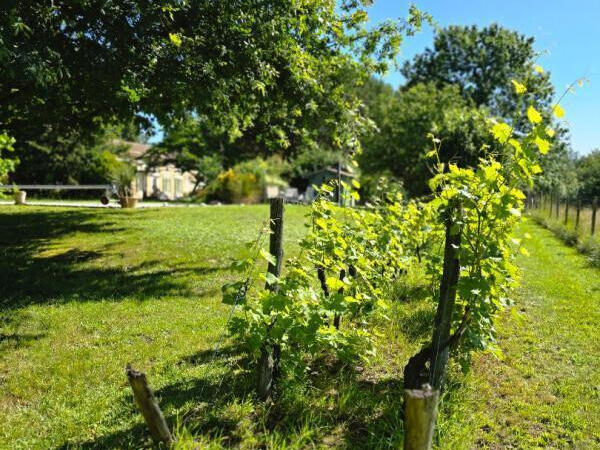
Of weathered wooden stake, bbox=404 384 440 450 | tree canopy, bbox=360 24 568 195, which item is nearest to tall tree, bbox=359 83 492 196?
tree canopy, bbox=360 24 568 195

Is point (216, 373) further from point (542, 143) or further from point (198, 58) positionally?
point (198, 58)

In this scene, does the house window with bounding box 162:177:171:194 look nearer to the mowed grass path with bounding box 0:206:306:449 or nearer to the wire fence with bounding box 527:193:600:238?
the wire fence with bounding box 527:193:600:238

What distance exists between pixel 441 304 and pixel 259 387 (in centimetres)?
155

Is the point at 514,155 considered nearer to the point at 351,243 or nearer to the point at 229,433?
the point at 351,243

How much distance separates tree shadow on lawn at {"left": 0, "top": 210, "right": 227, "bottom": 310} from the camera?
22.5 ft

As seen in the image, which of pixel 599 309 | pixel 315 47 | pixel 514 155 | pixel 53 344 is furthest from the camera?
pixel 315 47

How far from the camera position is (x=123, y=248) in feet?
32.5

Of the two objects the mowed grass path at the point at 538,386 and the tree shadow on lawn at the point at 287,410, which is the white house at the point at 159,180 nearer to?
the mowed grass path at the point at 538,386

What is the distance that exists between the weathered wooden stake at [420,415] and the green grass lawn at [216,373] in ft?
2.97

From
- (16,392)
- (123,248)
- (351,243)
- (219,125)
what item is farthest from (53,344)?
(219,125)

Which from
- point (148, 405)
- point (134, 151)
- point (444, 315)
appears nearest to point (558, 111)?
point (444, 315)

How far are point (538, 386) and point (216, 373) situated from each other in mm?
2987

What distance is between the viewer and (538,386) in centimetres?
425

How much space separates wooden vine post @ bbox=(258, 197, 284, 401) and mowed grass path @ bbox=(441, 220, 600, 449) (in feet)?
4.38
